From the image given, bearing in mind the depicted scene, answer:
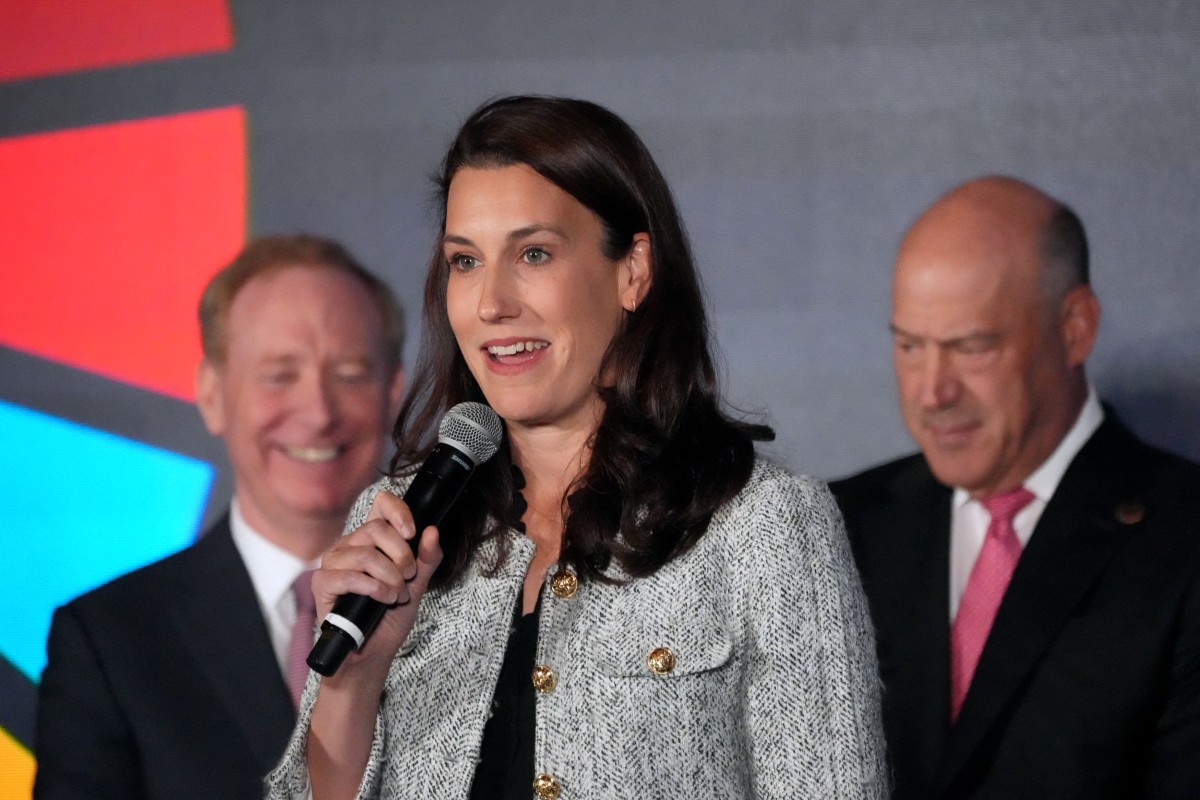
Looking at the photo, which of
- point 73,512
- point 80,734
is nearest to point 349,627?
point 80,734

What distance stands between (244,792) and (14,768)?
2.86 feet

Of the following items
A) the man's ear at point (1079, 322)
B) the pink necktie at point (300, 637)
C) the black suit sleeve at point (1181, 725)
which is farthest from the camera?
the pink necktie at point (300, 637)

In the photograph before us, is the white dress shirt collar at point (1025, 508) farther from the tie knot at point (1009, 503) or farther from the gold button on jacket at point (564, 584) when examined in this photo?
the gold button on jacket at point (564, 584)

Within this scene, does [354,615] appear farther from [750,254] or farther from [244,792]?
[750,254]

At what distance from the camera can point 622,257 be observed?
197 centimetres

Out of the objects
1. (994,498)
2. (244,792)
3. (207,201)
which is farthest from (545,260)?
(207,201)

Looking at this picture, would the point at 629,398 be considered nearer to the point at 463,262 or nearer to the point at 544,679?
the point at 463,262

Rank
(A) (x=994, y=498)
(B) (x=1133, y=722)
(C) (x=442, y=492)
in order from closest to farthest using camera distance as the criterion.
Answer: (C) (x=442, y=492) → (B) (x=1133, y=722) → (A) (x=994, y=498)

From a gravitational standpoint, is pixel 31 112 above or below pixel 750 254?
above

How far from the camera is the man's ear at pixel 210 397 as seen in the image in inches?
134

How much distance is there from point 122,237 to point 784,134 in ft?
5.62

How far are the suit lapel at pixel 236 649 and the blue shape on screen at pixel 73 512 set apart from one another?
0.24 meters

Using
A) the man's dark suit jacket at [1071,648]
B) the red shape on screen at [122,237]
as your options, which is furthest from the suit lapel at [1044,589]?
the red shape on screen at [122,237]

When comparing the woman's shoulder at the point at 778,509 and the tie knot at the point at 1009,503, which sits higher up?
the woman's shoulder at the point at 778,509
